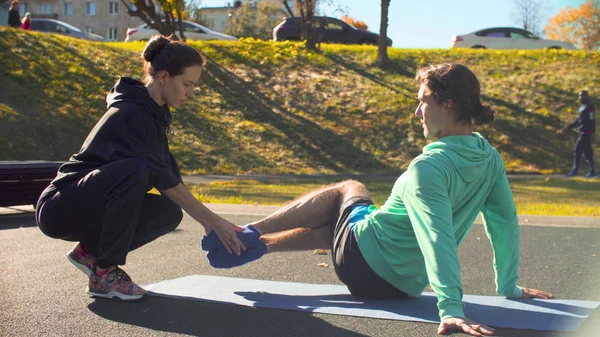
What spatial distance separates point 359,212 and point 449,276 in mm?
862

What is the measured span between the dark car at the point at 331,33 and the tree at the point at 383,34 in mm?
4316

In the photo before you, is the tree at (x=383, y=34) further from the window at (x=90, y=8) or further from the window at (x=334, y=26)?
the window at (x=90, y=8)

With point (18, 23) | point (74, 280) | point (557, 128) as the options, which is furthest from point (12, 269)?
point (18, 23)

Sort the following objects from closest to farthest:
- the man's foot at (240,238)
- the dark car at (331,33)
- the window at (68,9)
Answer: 1. the man's foot at (240,238)
2. the dark car at (331,33)
3. the window at (68,9)

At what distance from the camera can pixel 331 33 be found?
28328mm

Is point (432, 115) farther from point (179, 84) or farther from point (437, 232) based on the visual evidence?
point (179, 84)

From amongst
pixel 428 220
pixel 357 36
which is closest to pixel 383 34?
pixel 357 36

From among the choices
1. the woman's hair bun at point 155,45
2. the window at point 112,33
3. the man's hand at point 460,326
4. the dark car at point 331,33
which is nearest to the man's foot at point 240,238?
the woman's hair bun at point 155,45

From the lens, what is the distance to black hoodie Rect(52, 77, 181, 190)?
12.9 ft

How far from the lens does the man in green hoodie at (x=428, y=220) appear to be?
11.0ft

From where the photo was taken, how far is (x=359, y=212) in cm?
403

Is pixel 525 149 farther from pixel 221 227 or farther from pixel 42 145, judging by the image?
pixel 221 227

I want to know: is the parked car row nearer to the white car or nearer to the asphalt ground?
the white car

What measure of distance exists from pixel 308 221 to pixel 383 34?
19.3 meters
